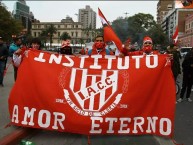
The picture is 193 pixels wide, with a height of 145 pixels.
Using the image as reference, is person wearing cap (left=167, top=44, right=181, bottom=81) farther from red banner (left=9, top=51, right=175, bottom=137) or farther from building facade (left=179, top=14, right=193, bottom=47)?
building facade (left=179, top=14, right=193, bottom=47)

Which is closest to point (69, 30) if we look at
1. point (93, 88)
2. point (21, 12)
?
point (21, 12)

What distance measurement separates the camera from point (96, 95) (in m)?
6.04

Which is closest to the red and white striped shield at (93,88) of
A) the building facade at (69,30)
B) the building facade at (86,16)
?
the building facade at (69,30)

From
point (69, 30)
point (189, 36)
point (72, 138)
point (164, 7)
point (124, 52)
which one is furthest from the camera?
point (164, 7)

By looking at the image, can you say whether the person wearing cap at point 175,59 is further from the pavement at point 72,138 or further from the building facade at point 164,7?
the building facade at point 164,7

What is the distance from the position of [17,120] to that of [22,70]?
87 centimetres

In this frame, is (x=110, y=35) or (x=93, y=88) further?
(x=110, y=35)

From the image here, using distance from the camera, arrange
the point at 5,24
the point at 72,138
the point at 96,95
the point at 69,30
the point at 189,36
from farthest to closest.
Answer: the point at 69,30 → the point at 189,36 → the point at 5,24 → the point at 72,138 → the point at 96,95

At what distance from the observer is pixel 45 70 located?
627 centimetres

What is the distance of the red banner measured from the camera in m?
5.93

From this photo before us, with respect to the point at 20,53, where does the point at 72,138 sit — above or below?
below

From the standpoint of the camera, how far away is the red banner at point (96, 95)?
5930 millimetres

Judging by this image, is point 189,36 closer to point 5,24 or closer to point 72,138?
point 5,24

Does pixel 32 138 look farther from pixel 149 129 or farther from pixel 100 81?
pixel 149 129
